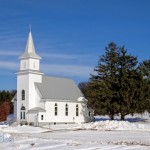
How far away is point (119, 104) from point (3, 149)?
39.3 metres

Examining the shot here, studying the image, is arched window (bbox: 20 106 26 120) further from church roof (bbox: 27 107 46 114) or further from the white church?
church roof (bbox: 27 107 46 114)

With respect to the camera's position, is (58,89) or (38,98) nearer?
(38,98)

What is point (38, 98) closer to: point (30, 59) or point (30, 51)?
point (30, 59)

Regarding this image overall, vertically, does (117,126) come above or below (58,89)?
below

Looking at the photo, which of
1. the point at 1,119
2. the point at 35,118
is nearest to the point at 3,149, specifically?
the point at 35,118

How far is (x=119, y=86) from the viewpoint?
203 ft

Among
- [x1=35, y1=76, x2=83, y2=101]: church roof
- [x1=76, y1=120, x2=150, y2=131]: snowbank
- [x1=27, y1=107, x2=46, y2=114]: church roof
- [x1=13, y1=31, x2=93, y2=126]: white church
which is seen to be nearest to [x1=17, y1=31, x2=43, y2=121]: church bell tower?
[x1=13, y1=31, x2=93, y2=126]: white church

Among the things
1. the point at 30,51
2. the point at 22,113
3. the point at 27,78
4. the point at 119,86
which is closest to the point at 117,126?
the point at 119,86

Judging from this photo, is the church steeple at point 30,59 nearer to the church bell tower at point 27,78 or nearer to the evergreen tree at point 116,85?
the church bell tower at point 27,78

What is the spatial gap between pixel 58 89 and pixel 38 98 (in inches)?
209

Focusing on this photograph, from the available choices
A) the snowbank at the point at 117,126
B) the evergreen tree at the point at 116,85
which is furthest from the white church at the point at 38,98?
the snowbank at the point at 117,126

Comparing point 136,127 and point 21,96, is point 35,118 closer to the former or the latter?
point 21,96

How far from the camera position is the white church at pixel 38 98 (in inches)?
2687

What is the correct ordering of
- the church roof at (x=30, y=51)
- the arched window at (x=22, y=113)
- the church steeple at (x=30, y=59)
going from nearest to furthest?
the arched window at (x=22, y=113) → the church steeple at (x=30, y=59) → the church roof at (x=30, y=51)
